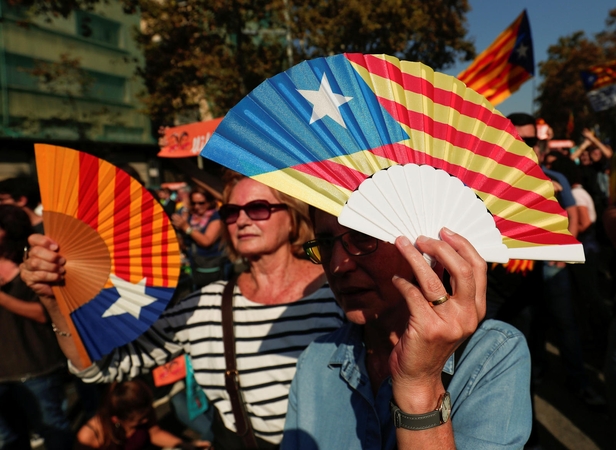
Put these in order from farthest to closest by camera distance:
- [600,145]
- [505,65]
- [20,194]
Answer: [600,145] → [505,65] → [20,194]

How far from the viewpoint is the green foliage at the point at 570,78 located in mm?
28656

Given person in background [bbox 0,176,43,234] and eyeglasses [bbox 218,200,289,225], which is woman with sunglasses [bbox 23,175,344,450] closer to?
eyeglasses [bbox 218,200,289,225]

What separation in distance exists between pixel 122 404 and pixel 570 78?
3507cm

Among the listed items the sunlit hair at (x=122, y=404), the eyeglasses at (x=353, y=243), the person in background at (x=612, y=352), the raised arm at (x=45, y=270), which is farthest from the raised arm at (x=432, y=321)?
the sunlit hair at (x=122, y=404)

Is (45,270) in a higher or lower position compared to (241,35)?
lower

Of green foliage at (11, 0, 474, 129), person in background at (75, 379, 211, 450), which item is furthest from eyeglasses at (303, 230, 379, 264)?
green foliage at (11, 0, 474, 129)

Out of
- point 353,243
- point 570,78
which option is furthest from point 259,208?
point 570,78

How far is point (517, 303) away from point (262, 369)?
1791 millimetres

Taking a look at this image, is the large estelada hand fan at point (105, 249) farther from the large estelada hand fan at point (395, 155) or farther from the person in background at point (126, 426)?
the person in background at point (126, 426)

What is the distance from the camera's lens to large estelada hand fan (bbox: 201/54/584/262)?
96 centimetres

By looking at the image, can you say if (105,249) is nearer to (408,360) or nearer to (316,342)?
(316,342)

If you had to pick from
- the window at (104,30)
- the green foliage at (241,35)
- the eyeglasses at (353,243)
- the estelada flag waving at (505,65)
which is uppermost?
the window at (104,30)

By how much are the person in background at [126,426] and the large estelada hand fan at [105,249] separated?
1497mm

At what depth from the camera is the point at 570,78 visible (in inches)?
1202
